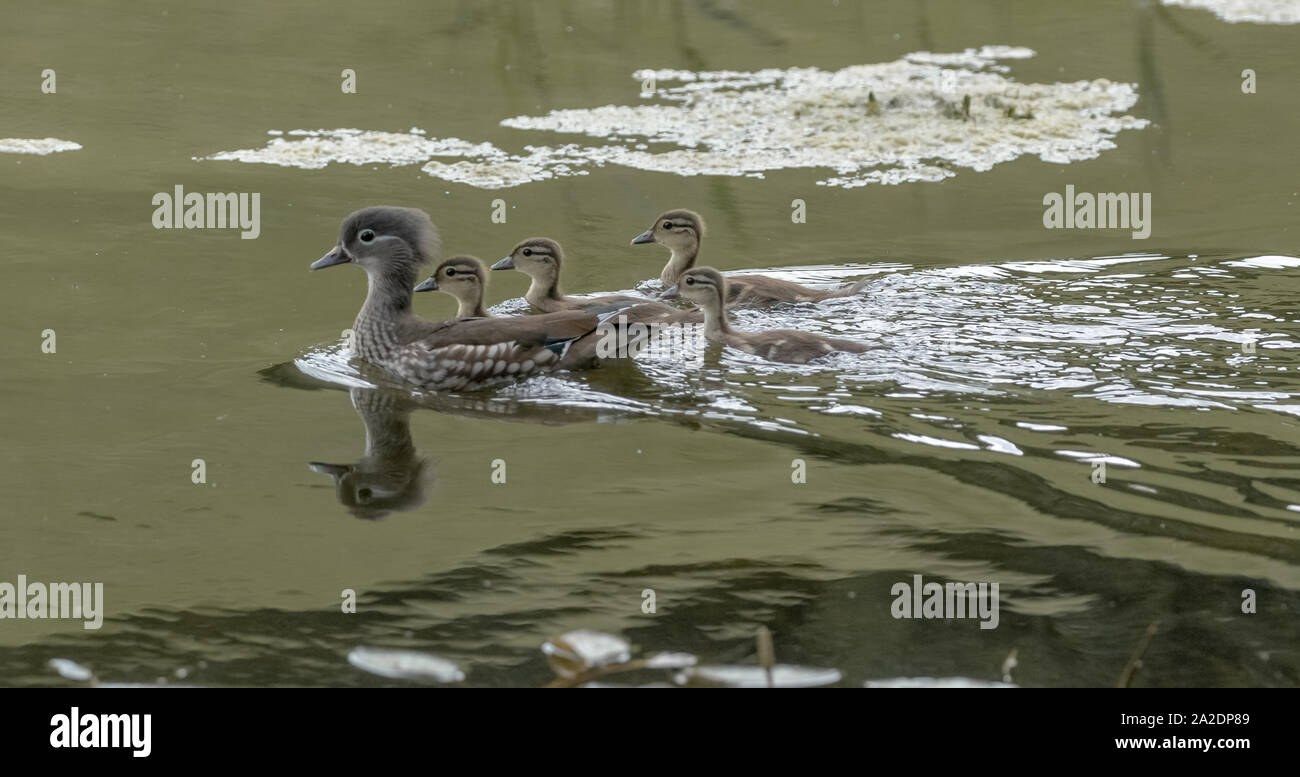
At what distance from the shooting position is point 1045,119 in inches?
490

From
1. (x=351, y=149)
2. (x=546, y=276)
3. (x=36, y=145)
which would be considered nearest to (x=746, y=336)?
(x=546, y=276)

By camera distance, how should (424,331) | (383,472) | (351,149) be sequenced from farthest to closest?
(351,149), (424,331), (383,472)

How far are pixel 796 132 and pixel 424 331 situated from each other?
520 cm

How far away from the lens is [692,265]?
9.40m

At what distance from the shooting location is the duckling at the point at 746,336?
7.61m

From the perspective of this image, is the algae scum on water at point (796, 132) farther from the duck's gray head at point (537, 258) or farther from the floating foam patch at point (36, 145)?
the duck's gray head at point (537, 258)

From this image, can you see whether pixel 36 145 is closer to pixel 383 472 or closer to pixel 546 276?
pixel 546 276

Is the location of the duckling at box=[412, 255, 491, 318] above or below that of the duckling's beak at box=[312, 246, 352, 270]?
below

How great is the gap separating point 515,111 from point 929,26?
16.4 feet

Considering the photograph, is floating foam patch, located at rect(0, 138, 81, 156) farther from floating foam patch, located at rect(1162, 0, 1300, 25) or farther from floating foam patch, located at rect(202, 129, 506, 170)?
floating foam patch, located at rect(1162, 0, 1300, 25)

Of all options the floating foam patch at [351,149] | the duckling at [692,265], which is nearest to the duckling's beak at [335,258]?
the duckling at [692,265]

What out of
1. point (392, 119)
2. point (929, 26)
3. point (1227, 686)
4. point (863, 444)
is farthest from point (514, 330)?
point (929, 26)

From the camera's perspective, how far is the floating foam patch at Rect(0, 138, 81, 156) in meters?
11.4

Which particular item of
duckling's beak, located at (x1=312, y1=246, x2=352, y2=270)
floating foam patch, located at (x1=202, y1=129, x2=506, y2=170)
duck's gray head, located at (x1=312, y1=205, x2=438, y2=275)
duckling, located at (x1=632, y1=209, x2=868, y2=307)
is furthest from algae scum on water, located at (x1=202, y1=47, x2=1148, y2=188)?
duckling's beak, located at (x1=312, y1=246, x2=352, y2=270)
